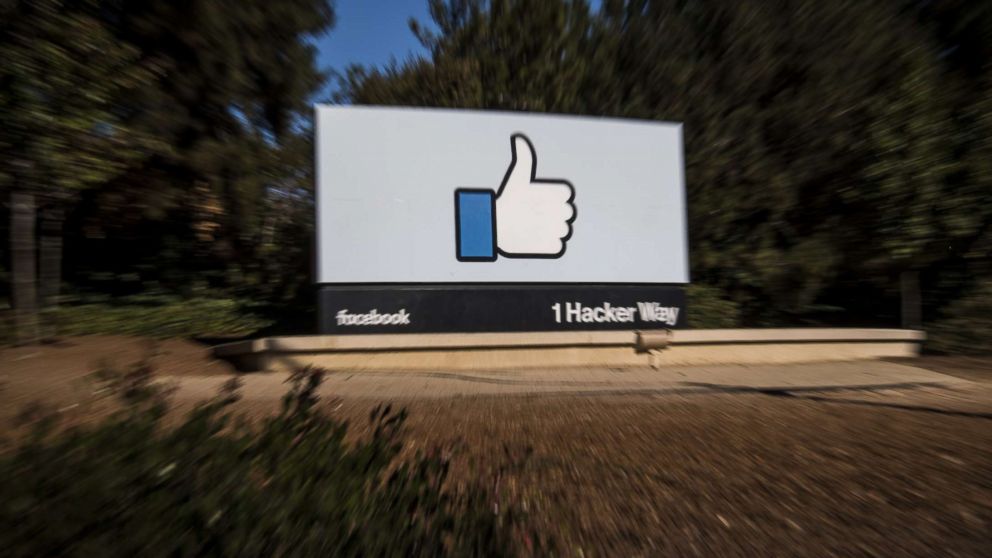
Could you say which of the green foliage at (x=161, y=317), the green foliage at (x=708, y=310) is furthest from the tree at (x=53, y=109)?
the green foliage at (x=708, y=310)

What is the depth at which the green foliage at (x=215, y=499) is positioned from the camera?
145 cm

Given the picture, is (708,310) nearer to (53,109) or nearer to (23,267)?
(53,109)

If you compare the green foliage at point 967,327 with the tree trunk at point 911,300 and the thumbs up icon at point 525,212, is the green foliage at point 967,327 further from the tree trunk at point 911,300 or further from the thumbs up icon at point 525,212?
the thumbs up icon at point 525,212

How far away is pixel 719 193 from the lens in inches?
481

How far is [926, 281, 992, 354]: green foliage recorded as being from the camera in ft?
30.8

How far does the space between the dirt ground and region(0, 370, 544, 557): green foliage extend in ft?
2.88

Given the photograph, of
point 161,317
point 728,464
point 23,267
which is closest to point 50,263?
point 23,267

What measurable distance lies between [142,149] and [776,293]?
11.6 metres

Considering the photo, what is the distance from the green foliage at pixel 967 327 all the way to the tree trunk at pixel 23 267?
1450cm

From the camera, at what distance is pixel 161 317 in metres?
10.2

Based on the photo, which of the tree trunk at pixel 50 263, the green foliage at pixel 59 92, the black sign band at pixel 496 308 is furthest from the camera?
the tree trunk at pixel 50 263

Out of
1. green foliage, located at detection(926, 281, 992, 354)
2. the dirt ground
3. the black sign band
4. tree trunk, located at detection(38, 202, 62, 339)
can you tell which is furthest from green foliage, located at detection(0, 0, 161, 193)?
green foliage, located at detection(926, 281, 992, 354)

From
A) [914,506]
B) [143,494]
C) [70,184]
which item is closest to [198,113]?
[70,184]

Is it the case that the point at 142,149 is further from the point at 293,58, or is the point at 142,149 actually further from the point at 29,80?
the point at 293,58
